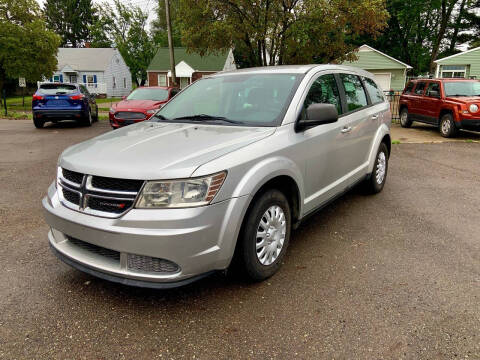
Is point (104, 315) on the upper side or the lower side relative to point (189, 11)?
lower

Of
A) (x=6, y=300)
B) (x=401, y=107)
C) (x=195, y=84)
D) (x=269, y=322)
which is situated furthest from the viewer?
(x=401, y=107)

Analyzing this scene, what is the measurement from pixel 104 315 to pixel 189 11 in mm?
12640

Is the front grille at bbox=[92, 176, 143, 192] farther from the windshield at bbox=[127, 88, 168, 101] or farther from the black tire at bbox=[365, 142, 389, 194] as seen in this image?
the windshield at bbox=[127, 88, 168, 101]

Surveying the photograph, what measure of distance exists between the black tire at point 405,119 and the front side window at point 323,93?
35.7 feet

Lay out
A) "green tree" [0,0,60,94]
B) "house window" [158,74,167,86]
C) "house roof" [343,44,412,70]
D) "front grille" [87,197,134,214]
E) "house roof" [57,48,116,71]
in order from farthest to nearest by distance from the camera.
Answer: "house window" [158,74,167,86] → "house roof" [57,48,116,71] → "house roof" [343,44,412,70] → "green tree" [0,0,60,94] → "front grille" [87,197,134,214]

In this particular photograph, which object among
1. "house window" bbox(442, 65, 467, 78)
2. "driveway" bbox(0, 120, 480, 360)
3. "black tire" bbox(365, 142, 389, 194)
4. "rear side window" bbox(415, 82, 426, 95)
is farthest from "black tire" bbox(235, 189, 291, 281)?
"house window" bbox(442, 65, 467, 78)

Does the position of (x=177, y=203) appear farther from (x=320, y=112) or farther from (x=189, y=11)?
(x=189, y=11)

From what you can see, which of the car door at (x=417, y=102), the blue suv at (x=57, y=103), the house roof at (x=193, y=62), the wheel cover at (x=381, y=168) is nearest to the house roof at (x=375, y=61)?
the house roof at (x=193, y=62)

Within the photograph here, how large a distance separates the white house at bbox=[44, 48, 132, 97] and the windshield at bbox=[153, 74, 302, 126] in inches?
1553

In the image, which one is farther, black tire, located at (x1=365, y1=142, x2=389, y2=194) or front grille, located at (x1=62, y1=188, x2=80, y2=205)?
black tire, located at (x1=365, y1=142, x2=389, y2=194)

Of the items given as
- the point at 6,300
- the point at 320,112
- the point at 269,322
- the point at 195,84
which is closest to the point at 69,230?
the point at 6,300

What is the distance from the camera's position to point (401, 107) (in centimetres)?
1427

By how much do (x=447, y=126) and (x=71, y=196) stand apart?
38.4 feet

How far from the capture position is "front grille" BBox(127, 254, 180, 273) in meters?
2.52
